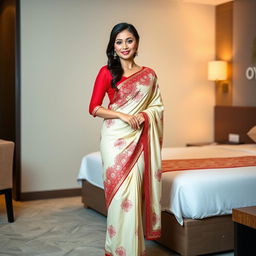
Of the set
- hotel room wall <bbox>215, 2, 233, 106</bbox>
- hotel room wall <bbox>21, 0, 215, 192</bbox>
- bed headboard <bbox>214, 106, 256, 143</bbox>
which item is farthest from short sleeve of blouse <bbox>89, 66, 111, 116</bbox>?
hotel room wall <bbox>215, 2, 233, 106</bbox>

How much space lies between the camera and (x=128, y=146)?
2.58 m

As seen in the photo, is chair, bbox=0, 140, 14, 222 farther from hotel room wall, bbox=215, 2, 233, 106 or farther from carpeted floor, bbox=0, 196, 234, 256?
hotel room wall, bbox=215, 2, 233, 106

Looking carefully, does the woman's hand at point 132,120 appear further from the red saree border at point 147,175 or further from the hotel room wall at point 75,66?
the hotel room wall at point 75,66

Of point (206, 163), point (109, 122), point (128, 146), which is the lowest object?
point (206, 163)

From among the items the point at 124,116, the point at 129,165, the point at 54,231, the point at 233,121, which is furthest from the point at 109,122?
the point at 233,121

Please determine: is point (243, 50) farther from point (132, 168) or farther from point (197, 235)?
point (132, 168)

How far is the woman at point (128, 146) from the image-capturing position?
2537 millimetres

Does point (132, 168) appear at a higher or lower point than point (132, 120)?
lower

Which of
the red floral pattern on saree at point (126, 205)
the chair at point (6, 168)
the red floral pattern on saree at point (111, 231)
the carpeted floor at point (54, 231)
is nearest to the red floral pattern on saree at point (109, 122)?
the red floral pattern on saree at point (126, 205)

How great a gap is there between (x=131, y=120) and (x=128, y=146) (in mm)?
149

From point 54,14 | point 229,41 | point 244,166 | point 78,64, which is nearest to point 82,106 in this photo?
point 78,64

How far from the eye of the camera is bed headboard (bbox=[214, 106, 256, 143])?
5133mm

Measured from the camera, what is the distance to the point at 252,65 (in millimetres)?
5133

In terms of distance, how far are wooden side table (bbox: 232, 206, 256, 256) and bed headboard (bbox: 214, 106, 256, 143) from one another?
2737mm
